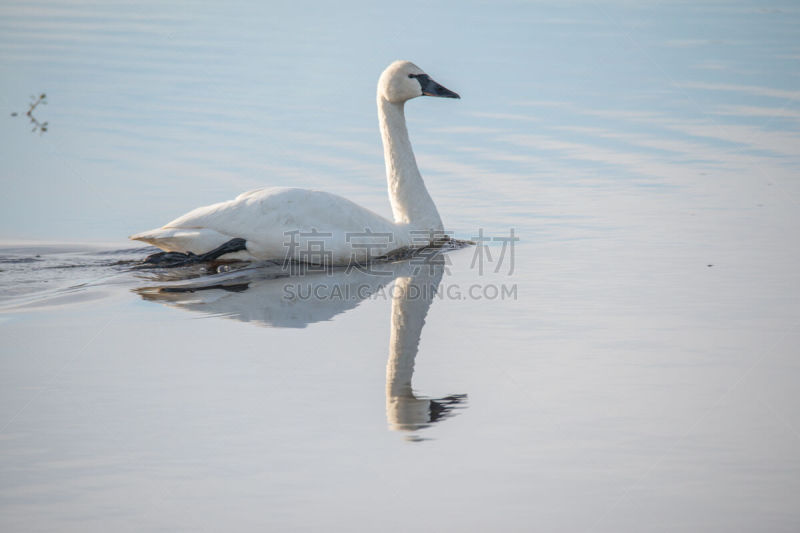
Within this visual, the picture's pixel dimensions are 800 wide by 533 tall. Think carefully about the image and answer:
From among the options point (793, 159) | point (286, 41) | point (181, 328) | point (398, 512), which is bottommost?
point (398, 512)

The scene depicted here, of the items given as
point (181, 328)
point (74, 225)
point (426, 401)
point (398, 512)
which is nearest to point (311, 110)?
point (74, 225)

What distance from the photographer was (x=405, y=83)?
39.1ft

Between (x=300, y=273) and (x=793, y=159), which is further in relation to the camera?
(x=793, y=159)

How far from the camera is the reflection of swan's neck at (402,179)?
38.2 feet

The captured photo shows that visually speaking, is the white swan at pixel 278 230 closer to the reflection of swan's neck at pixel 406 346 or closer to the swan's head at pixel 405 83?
the reflection of swan's neck at pixel 406 346

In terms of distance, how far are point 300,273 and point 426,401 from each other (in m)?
3.90

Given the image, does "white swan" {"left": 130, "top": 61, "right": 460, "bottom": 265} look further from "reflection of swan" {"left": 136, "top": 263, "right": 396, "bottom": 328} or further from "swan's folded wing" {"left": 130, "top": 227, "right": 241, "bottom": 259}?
"reflection of swan" {"left": 136, "top": 263, "right": 396, "bottom": 328}

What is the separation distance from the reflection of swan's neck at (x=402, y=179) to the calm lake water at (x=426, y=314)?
64 cm

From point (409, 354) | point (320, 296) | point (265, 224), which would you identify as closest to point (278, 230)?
point (265, 224)

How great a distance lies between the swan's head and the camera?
39.1ft

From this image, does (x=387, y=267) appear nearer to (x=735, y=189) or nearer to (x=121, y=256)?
(x=121, y=256)

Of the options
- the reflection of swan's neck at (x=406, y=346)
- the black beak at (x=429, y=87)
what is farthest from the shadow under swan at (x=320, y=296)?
the black beak at (x=429, y=87)

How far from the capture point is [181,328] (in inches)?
325

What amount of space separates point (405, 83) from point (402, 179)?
102cm
